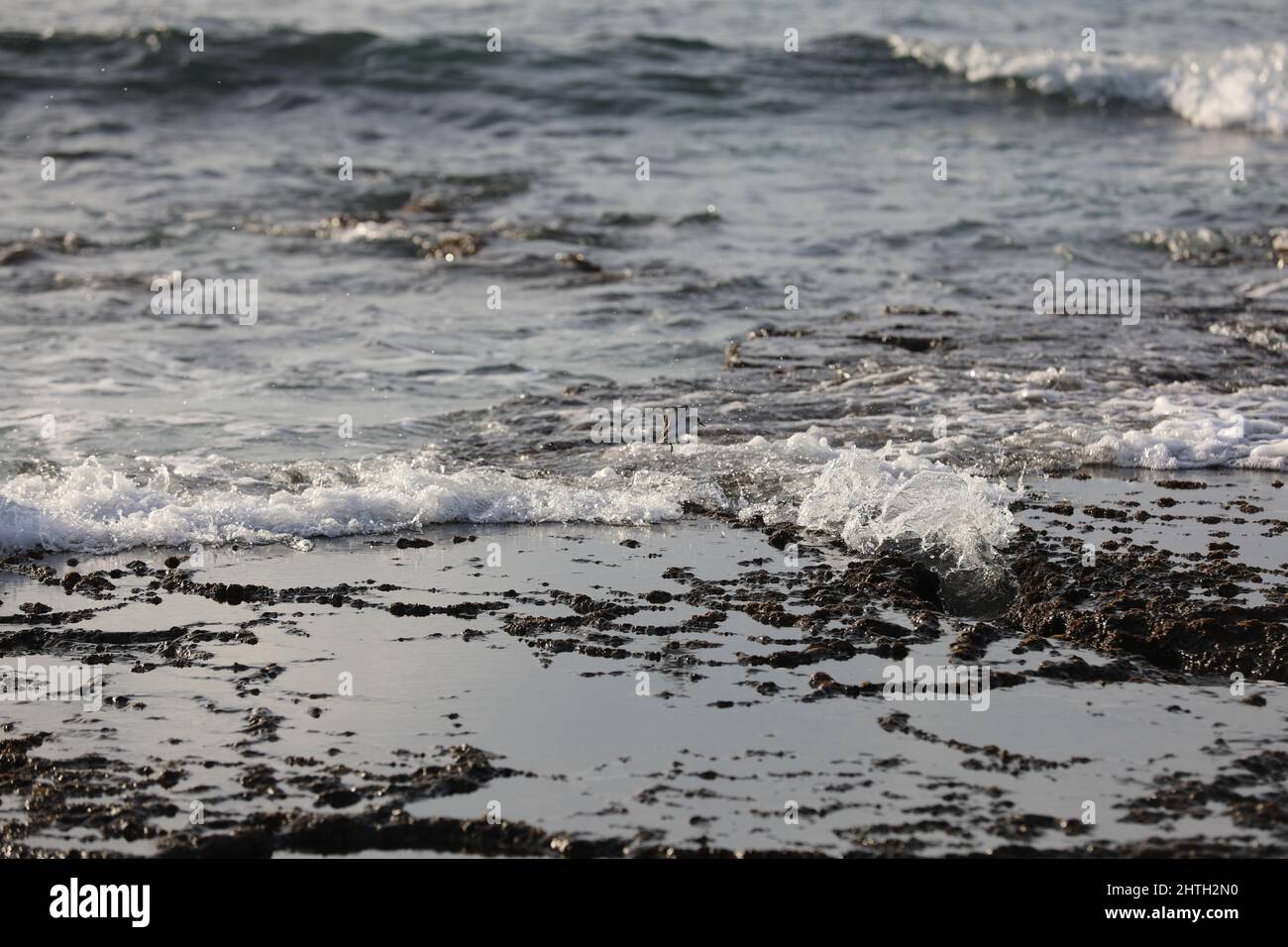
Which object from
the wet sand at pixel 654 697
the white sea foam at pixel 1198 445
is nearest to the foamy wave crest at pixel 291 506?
the wet sand at pixel 654 697

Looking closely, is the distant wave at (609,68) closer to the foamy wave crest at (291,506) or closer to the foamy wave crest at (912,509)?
the foamy wave crest at (291,506)

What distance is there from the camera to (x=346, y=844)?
4.21 meters

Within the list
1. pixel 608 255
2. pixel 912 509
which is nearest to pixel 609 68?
pixel 608 255

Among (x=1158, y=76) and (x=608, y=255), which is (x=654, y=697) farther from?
(x=1158, y=76)

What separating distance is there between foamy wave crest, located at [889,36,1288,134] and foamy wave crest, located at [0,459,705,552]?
47.9ft

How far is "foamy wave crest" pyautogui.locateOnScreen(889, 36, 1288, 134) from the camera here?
19.3 m

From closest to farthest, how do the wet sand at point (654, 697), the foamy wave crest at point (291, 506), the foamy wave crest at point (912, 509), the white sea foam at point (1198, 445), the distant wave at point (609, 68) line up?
the wet sand at point (654, 697) → the foamy wave crest at point (912, 509) → the foamy wave crest at point (291, 506) → the white sea foam at point (1198, 445) → the distant wave at point (609, 68)

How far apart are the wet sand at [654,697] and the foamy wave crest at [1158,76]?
1400 cm

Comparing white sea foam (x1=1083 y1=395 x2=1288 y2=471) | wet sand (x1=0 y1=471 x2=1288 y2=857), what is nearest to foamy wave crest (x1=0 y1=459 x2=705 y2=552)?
wet sand (x1=0 y1=471 x2=1288 y2=857)

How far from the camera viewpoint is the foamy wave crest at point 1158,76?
19328 mm

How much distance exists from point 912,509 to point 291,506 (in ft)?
8.95

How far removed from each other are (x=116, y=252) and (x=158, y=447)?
565cm

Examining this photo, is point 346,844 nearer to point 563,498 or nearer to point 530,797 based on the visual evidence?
point 530,797
